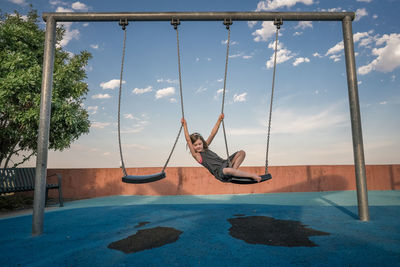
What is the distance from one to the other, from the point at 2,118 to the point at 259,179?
10501 millimetres


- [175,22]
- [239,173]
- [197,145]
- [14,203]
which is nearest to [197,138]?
[197,145]

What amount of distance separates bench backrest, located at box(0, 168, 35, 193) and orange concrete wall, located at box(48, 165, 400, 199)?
255 cm

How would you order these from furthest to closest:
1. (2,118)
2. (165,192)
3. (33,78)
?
1. (165,192)
2. (2,118)
3. (33,78)

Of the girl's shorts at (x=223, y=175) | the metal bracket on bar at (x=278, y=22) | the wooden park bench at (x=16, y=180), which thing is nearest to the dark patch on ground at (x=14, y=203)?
the wooden park bench at (x=16, y=180)

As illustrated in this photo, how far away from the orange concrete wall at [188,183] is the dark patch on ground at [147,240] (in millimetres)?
6247

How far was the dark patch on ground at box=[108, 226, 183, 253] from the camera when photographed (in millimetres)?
3480

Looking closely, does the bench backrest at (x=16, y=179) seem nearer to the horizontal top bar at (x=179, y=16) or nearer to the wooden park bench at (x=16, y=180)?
the wooden park bench at (x=16, y=180)

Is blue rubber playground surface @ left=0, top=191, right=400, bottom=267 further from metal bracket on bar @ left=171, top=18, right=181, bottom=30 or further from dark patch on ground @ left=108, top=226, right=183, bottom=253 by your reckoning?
metal bracket on bar @ left=171, top=18, right=181, bottom=30

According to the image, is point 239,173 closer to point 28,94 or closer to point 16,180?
point 16,180

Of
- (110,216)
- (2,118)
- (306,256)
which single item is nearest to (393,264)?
(306,256)

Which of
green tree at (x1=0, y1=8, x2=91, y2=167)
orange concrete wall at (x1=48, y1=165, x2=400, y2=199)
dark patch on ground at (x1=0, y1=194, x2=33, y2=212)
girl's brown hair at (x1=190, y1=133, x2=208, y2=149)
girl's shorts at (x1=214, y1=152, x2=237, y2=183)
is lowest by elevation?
dark patch on ground at (x1=0, y1=194, x2=33, y2=212)

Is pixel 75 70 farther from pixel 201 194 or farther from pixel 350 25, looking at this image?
pixel 350 25

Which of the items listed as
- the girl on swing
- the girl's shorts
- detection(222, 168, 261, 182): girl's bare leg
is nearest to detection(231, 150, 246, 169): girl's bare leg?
the girl on swing

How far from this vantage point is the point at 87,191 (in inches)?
416
